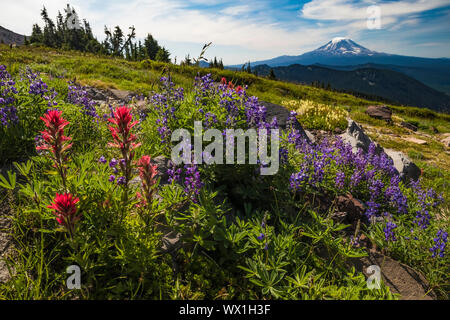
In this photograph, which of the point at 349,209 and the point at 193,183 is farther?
the point at 349,209

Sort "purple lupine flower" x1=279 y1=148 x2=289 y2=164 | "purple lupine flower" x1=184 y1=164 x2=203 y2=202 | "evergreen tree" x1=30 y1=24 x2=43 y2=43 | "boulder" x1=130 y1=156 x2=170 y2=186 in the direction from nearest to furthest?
"purple lupine flower" x1=184 y1=164 x2=203 y2=202 < "boulder" x1=130 y1=156 x2=170 y2=186 < "purple lupine flower" x1=279 y1=148 x2=289 y2=164 < "evergreen tree" x1=30 y1=24 x2=43 y2=43

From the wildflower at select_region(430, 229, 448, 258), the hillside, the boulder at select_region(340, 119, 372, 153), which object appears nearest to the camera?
the hillside

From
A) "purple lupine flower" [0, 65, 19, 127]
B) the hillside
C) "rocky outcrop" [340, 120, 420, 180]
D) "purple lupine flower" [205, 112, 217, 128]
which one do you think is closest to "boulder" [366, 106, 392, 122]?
"rocky outcrop" [340, 120, 420, 180]

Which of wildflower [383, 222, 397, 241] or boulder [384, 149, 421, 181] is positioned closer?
wildflower [383, 222, 397, 241]

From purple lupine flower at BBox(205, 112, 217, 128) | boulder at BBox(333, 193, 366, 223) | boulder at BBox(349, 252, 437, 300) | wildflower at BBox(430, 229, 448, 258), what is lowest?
boulder at BBox(349, 252, 437, 300)

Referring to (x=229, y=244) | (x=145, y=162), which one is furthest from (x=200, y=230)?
(x=145, y=162)

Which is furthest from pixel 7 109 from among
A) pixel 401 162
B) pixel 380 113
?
pixel 380 113

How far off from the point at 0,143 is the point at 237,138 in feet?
11.5

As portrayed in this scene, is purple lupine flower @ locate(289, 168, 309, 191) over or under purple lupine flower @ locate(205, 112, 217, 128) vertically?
under

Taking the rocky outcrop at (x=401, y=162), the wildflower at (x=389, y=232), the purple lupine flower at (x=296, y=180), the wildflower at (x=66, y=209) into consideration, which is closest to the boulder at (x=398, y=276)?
the wildflower at (x=389, y=232)

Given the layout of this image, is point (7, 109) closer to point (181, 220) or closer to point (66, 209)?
point (66, 209)

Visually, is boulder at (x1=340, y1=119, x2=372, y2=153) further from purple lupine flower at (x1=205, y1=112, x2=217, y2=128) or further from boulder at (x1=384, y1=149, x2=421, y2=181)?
purple lupine flower at (x1=205, y1=112, x2=217, y2=128)

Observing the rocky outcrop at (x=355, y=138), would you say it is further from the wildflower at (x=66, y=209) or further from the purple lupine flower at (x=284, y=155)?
the wildflower at (x=66, y=209)

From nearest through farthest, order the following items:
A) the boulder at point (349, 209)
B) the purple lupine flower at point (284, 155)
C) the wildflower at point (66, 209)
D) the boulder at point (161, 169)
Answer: the wildflower at point (66, 209)
the boulder at point (161, 169)
the purple lupine flower at point (284, 155)
the boulder at point (349, 209)
